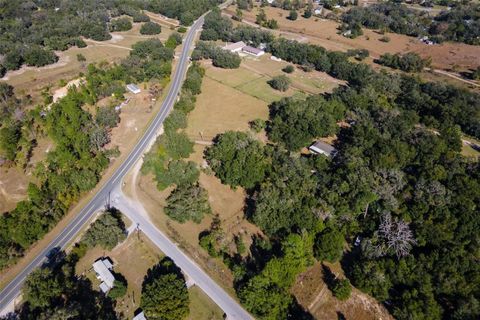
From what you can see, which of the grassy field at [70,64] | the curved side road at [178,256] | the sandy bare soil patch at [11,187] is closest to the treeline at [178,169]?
the curved side road at [178,256]

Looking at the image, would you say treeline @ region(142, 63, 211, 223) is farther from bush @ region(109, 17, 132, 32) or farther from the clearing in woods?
the clearing in woods

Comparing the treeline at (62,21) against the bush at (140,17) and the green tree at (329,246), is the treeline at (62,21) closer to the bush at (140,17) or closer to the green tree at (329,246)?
the bush at (140,17)

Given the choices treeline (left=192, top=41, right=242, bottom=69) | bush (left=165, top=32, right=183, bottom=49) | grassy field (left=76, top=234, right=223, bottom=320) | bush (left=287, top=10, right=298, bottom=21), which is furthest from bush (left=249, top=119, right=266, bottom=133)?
bush (left=287, top=10, right=298, bottom=21)

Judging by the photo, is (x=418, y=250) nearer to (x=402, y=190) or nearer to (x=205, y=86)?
(x=402, y=190)

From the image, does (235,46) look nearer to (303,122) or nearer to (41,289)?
(303,122)

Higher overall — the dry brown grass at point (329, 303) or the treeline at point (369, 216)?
the treeline at point (369, 216)

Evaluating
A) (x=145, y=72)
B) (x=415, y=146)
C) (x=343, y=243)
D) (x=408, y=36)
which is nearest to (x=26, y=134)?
(x=145, y=72)
